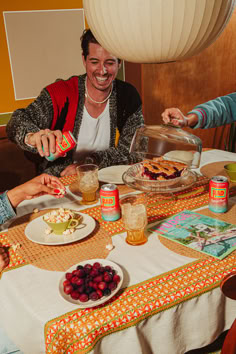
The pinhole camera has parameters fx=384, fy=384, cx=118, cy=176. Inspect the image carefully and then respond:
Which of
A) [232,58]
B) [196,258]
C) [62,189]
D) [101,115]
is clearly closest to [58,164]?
[101,115]

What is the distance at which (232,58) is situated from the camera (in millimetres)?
3980

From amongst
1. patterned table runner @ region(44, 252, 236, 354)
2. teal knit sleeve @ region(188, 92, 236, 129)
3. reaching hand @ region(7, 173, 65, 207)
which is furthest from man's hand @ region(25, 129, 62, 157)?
teal knit sleeve @ region(188, 92, 236, 129)

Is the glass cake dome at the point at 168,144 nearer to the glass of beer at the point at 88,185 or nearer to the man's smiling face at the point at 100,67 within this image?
the glass of beer at the point at 88,185

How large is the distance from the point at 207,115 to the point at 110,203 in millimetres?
1061

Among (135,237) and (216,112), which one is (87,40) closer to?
(216,112)

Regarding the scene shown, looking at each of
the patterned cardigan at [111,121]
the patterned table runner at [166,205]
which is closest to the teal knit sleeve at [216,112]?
the patterned cardigan at [111,121]

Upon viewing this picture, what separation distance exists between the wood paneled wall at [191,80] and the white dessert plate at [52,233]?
217cm

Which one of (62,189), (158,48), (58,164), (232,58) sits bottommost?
(58,164)

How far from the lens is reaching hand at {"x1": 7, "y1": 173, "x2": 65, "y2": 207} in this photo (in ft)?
4.79

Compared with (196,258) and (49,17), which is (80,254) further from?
(49,17)

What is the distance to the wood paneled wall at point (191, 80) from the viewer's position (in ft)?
11.1

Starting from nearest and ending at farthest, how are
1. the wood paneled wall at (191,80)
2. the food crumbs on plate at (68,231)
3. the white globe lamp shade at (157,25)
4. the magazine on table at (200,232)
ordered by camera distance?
1. the white globe lamp shade at (157,25)
2. the magazine on table at (200,232)
3. the food crumbs on plate at (68,231)
4. the wood paneled wall at (191,80)

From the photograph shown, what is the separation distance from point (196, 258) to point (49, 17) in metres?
2.27

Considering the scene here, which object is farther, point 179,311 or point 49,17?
point 49,17
